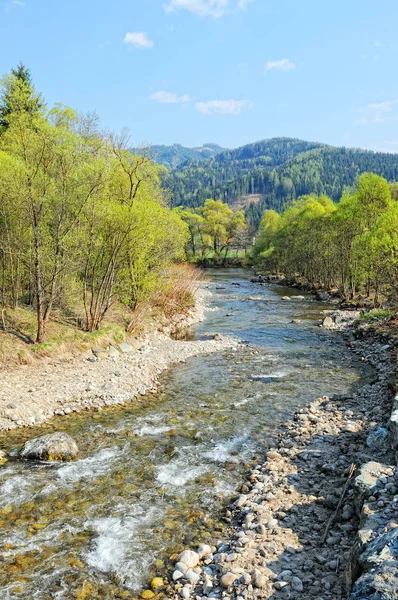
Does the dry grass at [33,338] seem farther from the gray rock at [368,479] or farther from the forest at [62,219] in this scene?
the gray rock at [368,479]

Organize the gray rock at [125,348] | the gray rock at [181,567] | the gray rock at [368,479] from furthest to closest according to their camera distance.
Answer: the gray rock at [125,348] → the gray rock at [368,479] → the gray rock at [181,567]

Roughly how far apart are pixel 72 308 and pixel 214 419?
14710 millimetres

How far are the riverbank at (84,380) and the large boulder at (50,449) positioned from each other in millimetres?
2296

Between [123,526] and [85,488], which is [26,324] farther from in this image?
[123,526]

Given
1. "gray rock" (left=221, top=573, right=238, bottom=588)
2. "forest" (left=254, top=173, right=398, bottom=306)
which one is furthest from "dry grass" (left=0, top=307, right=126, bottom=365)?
"forest" (left=254, top=173, right=398, bottom=306)

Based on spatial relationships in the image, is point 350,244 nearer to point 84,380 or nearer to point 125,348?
point 125,348

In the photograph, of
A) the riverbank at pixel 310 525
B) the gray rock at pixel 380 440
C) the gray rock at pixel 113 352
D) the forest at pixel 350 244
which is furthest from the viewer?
the forest at pixel 350 244

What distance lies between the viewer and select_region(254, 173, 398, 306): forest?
3166cm

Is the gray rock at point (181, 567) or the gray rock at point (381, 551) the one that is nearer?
the gray rock at point (381, 551)

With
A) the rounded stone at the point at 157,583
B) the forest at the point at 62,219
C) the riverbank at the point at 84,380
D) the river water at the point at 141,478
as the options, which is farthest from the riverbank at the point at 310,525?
the forest at the point at 62,219

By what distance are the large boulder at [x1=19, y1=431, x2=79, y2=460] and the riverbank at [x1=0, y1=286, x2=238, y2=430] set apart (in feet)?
7.53

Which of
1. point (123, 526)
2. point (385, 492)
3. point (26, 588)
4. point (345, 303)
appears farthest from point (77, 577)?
point (345, 303)

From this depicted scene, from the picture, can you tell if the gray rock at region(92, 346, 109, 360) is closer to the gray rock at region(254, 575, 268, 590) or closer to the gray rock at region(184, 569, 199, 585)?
the gray rock at region(184, 569, 199, 585)

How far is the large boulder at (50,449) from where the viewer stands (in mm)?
12484
